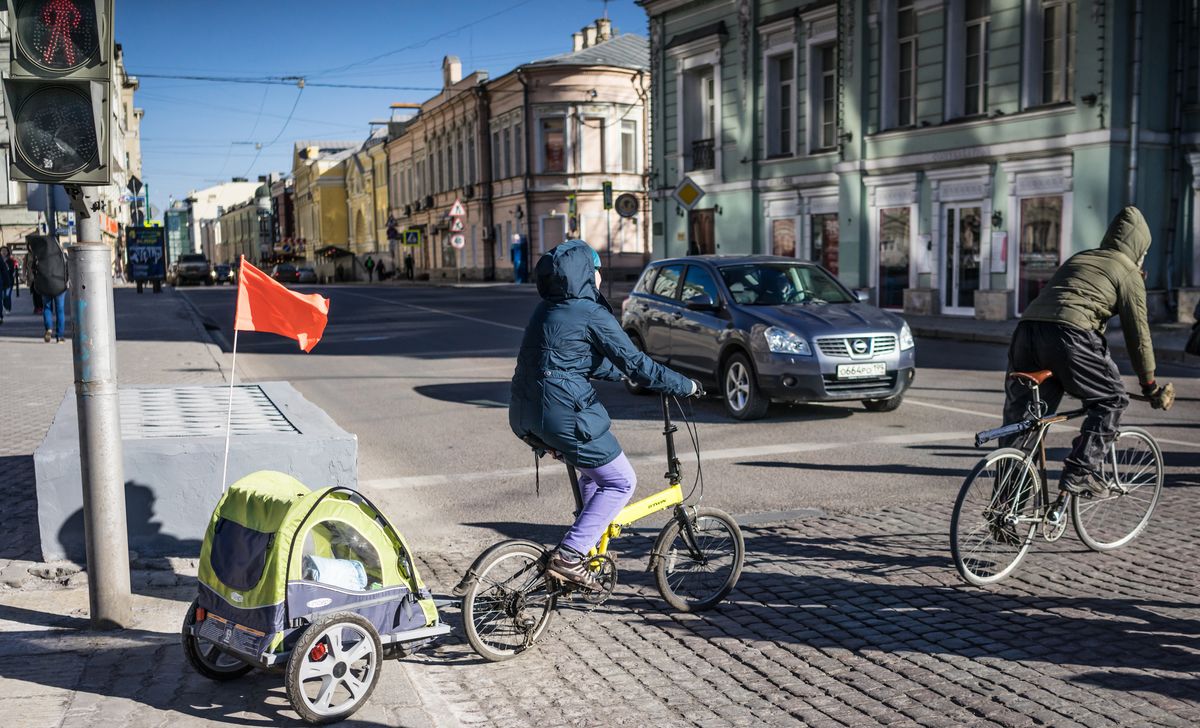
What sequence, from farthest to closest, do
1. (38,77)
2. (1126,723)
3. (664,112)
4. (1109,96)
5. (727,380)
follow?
(664,112) < (1109,96) < (727,380) < (38,77) < (1126,723)

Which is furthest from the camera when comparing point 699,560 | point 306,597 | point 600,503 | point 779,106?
point 779,106

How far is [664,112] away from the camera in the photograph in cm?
3475

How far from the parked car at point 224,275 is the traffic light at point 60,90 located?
69.8 meters

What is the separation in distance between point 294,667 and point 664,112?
3210 cm

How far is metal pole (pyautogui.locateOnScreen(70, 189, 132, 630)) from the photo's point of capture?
4.80 metres

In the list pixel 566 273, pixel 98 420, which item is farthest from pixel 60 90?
pixel 566 273

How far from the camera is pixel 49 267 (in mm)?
17953

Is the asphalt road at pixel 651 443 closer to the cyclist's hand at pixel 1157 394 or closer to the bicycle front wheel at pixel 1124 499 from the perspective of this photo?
the bicycle front wheel at pixel 1124 499

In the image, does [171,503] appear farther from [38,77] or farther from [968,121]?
[968,121]

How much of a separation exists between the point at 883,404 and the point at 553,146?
144 ft

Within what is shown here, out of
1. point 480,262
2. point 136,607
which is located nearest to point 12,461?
point 136,607

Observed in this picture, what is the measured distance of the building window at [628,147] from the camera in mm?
54250


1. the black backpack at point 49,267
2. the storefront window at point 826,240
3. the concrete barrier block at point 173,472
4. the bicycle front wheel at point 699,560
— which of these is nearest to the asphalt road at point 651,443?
the concrete barrier block at point 173,472

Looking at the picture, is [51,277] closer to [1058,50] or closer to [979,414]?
[979,414]
